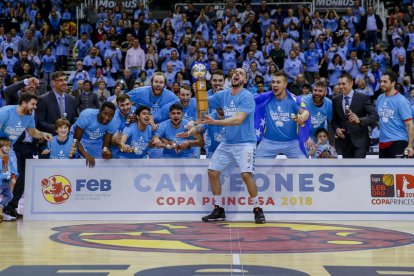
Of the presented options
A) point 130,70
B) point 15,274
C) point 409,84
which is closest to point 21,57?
point 130,70

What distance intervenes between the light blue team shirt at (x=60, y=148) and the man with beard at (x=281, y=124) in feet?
10.6

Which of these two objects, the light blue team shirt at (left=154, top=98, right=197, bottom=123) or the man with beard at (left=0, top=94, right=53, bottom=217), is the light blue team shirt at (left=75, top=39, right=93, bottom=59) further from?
the man with beard at (left=0, top=94, right=53, bottom=217)

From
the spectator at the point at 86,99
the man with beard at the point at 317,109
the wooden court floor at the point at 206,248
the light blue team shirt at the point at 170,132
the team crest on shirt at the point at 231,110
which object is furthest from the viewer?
the spectator at the point at 86,99

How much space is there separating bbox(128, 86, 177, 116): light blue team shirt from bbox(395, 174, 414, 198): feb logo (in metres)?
4.00

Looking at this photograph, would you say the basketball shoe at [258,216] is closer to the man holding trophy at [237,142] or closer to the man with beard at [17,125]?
the man holding trophy at [237,142]

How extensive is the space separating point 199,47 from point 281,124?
40.0 feet

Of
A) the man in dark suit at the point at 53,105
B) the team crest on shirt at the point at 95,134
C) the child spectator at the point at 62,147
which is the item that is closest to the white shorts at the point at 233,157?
the team crest on shirt at the point at 95,134

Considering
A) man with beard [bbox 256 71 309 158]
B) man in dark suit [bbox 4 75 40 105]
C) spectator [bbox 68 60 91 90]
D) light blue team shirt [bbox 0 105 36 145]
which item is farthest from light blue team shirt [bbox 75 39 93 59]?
man with beard [bbox 256 71 309 158]

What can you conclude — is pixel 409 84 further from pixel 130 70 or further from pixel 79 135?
pixel 79 135

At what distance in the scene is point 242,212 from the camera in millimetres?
11969

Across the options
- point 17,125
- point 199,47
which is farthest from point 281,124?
point 199,47

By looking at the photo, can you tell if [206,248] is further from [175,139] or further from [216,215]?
[175,139]

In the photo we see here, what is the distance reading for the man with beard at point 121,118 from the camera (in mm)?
12215

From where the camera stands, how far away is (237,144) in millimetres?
11398
